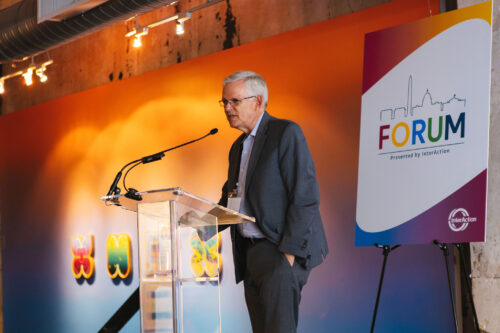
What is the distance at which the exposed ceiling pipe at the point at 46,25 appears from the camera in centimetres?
491

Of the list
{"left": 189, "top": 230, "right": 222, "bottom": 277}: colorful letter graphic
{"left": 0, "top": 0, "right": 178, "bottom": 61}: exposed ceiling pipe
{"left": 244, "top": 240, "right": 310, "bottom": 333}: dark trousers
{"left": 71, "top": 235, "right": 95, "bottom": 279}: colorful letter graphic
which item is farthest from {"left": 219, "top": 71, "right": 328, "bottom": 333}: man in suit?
{"left": 71, "top": 235, "right": 95, "bottom": 279}: colorful letter graphic

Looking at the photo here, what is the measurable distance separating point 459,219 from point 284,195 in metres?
0.90

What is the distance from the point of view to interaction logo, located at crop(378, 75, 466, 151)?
3195 millimetres

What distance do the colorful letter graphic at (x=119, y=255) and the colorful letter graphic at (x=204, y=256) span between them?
3.89m

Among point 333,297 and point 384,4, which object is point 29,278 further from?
point 384,4

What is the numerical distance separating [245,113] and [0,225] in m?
5.86

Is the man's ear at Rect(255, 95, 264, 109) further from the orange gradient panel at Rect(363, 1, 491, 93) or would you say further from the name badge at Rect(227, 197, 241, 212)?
the orange gradient panel at Rect(363, 1, 491, 93)

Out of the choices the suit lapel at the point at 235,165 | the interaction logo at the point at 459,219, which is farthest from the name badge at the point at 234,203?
the interaction logo at the point at 459,219

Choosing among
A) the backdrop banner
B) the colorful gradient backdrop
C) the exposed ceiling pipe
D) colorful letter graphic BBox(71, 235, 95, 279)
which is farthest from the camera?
colorful letter graphic BBox(71, 235, 95, 279)

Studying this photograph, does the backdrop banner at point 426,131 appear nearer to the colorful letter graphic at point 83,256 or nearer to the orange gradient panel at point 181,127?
the orange gradient panel at point 181,127

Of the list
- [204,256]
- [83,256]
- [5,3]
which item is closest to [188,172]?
[83,256]

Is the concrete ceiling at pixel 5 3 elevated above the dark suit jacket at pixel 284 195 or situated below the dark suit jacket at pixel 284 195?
above

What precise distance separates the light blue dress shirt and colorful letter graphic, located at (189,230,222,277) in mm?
372

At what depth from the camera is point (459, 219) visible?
10.2 ft
